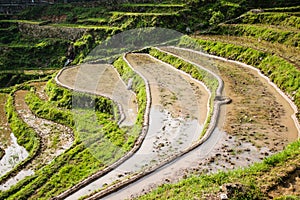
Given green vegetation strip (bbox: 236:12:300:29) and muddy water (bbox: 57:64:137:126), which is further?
green vegetation strip (bbox: 236:12:300:29)

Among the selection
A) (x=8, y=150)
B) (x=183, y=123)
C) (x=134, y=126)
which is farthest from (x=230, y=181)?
(x=8, y=150)

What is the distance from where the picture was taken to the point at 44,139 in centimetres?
1953

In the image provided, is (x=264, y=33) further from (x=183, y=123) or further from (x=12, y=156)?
Result: (x=12, y=156)

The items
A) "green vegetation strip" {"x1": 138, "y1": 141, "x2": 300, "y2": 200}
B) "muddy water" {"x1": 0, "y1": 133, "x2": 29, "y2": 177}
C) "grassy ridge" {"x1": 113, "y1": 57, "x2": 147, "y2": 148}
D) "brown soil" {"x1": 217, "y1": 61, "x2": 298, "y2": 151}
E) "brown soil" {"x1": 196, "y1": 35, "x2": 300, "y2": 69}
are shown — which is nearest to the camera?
"green vegetation strip" {"x1": 138, "y1": 141, "x2": 300, "y2": 200}

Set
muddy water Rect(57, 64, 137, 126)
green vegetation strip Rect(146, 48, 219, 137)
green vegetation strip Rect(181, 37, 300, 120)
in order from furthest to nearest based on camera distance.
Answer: muddy water Rect(57, 64, 137, 126) < green vegetation strip Rect(181, 37, 300, 120) < green vegetation strip Rect(146, 48, 219, 137)

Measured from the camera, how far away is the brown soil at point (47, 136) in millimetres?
17359

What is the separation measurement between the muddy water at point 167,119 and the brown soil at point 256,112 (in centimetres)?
140

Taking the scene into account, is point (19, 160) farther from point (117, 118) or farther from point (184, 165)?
point (184, 165)

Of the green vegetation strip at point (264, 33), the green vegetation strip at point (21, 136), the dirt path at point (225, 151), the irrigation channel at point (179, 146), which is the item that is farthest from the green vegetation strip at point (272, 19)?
the green vegetation strip at point (21, 136)

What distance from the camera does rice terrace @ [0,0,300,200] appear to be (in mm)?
11641

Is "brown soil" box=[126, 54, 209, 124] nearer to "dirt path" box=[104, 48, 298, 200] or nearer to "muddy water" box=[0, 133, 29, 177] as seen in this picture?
"dirt path" box=[104, 48, 298, 200]

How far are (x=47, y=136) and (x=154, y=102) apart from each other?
627 centimetres

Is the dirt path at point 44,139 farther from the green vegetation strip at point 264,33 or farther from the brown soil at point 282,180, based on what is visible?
the green vegetation strip at point 264,33

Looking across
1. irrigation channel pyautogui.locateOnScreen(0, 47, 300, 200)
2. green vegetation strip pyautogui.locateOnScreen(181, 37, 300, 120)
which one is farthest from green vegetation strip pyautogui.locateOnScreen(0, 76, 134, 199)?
green vegetation strip pyautogui.locateOnScreen(181, 37, 300, 120)
